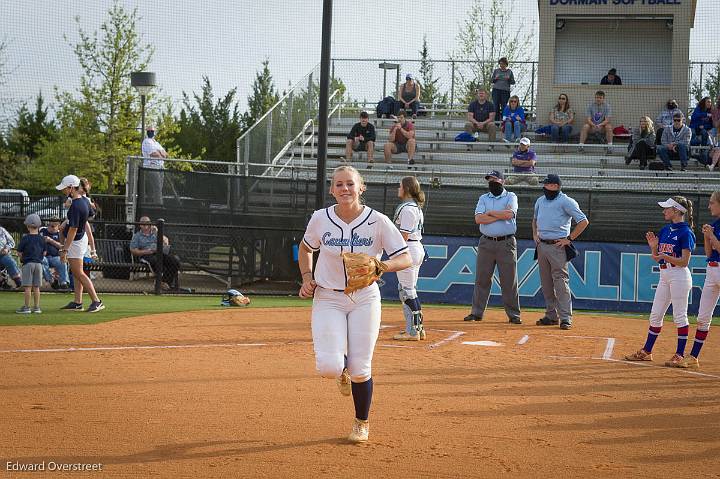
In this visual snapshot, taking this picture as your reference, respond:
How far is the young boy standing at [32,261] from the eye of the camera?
1359cm

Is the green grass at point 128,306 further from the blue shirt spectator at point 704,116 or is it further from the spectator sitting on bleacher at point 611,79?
the spectator sitting on bleacher at point 611,79

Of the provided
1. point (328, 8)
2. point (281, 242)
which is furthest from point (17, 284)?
point (328, 8)

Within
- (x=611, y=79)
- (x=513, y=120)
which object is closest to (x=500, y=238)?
(x=513, y=120)

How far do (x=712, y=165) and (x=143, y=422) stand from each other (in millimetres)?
18047

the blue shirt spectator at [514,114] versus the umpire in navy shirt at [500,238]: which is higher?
the blue shirt spectator at [514,114]

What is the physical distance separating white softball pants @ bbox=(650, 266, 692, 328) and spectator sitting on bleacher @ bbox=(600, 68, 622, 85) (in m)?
16.0

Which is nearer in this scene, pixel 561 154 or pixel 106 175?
pixel 561 154

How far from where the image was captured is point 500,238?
45.0 ft

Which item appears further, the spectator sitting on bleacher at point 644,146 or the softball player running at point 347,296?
the spectator sitting on bleacher at point 644,146

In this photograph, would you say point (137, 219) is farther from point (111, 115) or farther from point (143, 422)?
point (111, 115)

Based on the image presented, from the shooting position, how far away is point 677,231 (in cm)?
992

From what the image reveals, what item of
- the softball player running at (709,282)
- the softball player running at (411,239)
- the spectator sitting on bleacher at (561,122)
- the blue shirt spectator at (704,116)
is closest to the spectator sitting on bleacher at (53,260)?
the softball player running at (411,239)

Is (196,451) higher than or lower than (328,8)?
lower

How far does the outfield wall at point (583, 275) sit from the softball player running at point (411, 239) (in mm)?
6137
